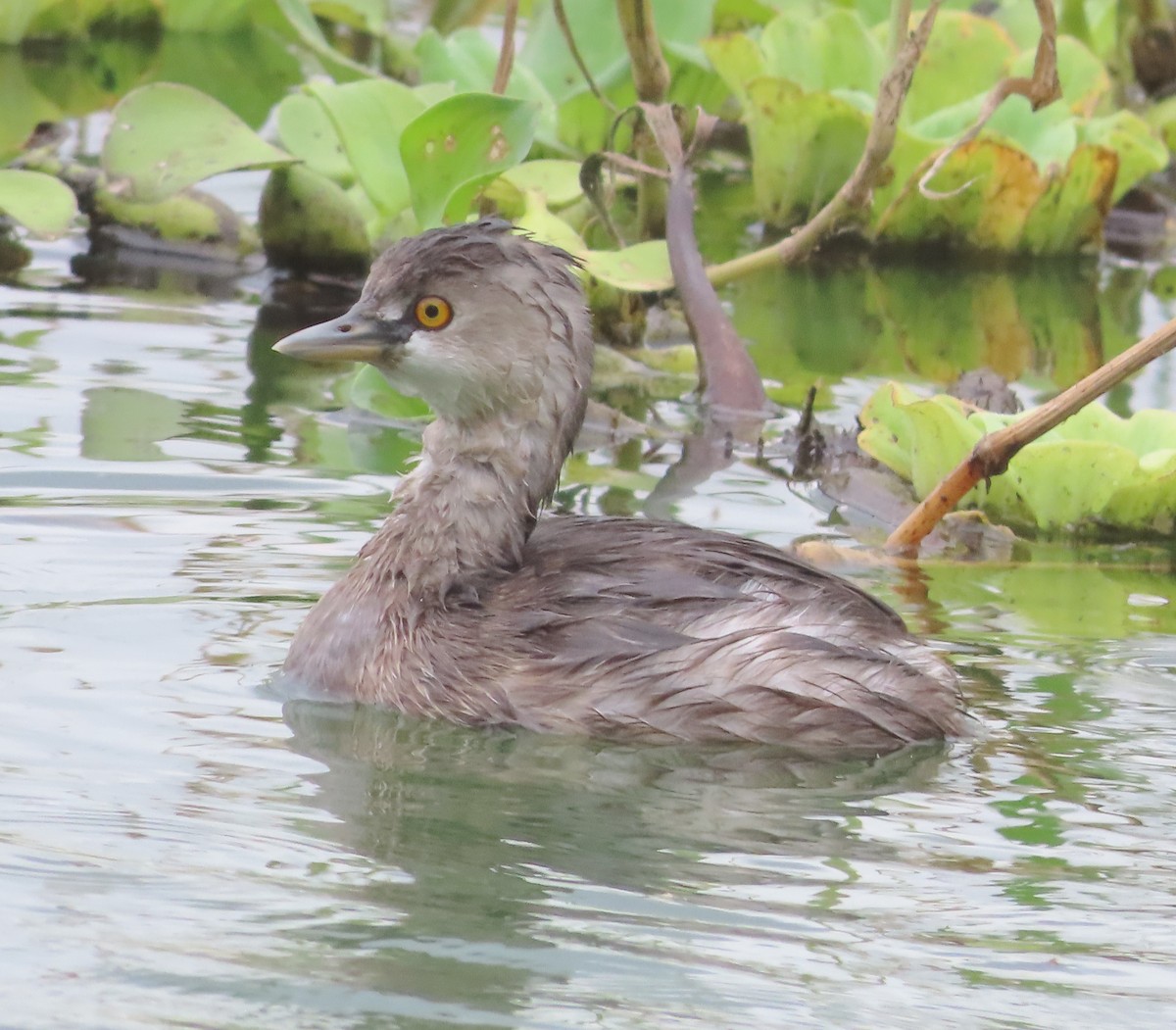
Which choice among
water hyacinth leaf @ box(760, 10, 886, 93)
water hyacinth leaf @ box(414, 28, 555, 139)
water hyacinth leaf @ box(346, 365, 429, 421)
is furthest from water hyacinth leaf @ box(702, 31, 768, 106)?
water hyacinth leaf @ box(346, 365, 429, 421)

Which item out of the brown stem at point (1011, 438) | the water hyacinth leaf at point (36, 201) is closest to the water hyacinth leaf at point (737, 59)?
the water hyacinth leaf at point (36, 201)

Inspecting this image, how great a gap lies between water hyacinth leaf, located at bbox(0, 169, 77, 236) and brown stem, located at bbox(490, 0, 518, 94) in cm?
151

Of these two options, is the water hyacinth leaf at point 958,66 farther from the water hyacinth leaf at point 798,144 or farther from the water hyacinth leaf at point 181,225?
the water hyacinth leaf at point 181,225

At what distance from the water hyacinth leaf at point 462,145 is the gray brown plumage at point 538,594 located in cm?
165

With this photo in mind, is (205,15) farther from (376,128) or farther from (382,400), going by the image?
(382,400)

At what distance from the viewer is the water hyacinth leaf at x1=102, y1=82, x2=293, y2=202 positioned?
767 cm

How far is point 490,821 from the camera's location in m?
4.07

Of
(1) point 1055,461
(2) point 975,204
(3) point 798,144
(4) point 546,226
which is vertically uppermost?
(3) point 798,144

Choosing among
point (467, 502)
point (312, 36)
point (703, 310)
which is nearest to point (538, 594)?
point (467, 502)

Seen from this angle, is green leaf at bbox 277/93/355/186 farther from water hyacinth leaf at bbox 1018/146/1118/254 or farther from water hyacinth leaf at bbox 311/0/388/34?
water hyacinth leaf at bbox 311/0/388/34

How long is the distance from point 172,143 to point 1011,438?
3.55 m

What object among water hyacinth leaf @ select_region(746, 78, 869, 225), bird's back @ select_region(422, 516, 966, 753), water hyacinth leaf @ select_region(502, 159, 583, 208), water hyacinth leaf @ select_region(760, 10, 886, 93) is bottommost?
bird's back @ select_region(422, 516, 966, 753)

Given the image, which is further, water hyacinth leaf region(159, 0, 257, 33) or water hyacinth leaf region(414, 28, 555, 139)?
water hyacinth leaf region(159, 0, 257, 33)

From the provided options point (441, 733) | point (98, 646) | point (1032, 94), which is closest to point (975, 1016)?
point (441, 733)
